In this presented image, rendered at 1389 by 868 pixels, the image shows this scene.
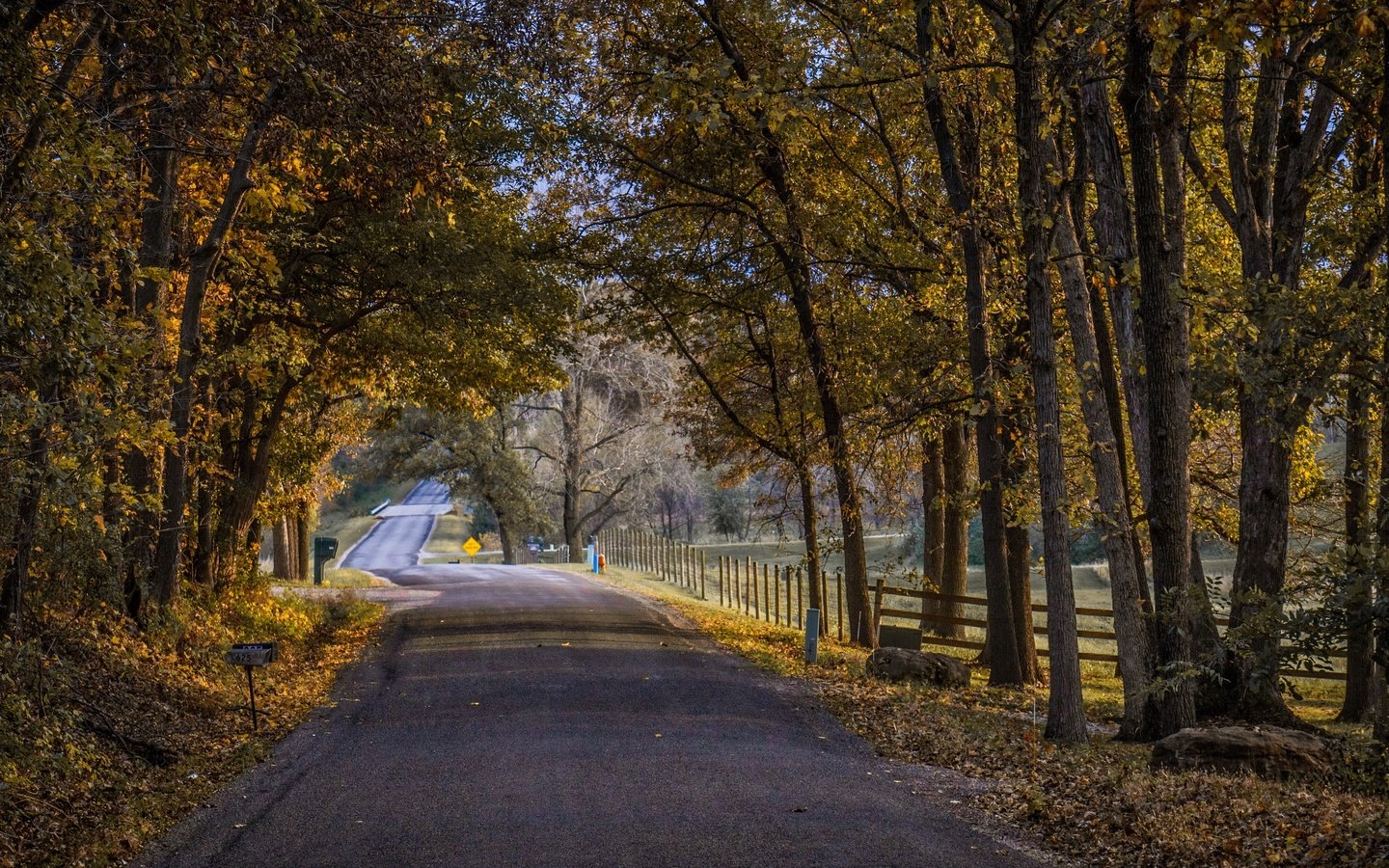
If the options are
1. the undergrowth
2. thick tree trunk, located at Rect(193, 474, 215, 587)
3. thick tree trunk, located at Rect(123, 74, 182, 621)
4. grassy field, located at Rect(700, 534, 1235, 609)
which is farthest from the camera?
grassy field, located at Rect(700, 534, 1235, 609)

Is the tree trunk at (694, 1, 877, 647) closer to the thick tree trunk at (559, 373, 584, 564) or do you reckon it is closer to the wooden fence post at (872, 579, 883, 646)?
the wooden fence post at (872, 579, 883, 646)

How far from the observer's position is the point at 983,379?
14.1 meters

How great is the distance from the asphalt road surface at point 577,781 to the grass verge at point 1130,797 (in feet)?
1.57

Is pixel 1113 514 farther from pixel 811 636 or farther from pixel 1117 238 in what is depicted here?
pixel 811 636

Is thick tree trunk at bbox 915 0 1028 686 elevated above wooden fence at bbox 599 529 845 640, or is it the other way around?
thick tree trunk at bbox 915 0 1028 686

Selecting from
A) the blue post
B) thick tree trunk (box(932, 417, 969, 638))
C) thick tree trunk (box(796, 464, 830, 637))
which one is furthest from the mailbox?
thick tree trunk (box(932, 417, 969, 638))

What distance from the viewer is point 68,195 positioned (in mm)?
9016

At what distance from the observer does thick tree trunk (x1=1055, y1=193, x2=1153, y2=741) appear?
1352 centimetres

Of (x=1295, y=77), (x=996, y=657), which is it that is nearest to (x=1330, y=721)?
(x=996, y=657)

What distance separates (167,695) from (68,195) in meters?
6.24

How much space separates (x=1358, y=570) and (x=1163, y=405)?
5136 millimetres

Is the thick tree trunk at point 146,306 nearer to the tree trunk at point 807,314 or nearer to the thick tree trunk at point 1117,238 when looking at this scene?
the tree trunk at point 807,314

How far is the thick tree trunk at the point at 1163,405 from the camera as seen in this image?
12.2 meters

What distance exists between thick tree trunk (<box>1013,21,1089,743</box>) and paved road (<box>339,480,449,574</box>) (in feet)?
126
